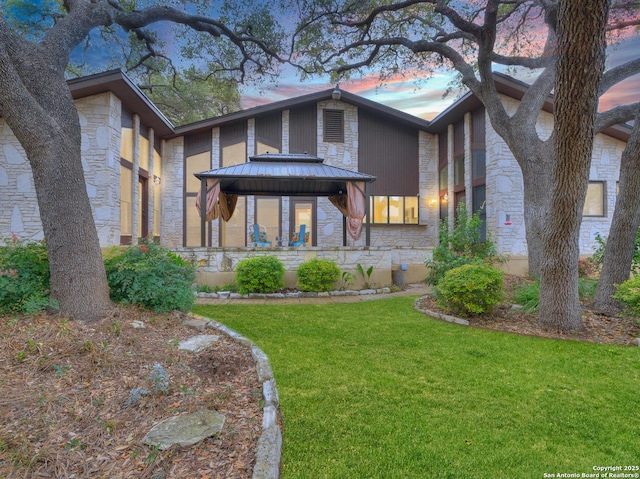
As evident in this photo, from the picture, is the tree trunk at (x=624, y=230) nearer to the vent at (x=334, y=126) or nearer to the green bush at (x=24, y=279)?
the green bush at (x=24, y=279)

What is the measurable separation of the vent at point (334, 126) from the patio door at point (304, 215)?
2.60m

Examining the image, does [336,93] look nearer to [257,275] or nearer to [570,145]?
[257,275]

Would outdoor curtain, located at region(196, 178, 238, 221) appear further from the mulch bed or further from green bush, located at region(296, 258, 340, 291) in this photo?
the mulch bed

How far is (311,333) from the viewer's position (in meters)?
4.42

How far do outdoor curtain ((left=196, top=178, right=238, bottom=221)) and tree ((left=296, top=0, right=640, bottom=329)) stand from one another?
4805 millimetres

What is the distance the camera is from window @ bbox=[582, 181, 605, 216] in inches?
400

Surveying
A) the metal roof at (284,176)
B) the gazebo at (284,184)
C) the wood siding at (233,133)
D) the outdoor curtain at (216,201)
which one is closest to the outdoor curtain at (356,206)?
the gazebo at (284,184)

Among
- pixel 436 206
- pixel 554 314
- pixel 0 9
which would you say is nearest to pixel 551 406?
pixel 554 314

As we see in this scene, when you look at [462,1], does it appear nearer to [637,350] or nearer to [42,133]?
[637,350]

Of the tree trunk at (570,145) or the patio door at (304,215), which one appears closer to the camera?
the tree trunk at (570,145)

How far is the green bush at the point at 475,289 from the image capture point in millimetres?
4918

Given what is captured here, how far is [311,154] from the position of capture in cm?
1289

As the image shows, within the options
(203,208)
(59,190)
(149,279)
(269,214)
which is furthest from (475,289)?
(269,214)

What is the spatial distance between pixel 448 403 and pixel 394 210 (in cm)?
1126
